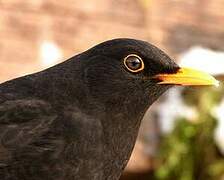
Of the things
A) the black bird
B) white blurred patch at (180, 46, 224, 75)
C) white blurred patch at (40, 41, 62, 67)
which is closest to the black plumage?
the black bird

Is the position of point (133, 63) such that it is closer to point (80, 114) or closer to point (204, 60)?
point (80, 114)

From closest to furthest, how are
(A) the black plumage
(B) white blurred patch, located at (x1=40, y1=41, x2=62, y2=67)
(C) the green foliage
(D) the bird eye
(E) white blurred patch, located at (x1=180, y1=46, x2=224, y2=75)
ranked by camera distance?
(A) the black plumage
(D) the bird eye
(C) the green foliage
(E) white blurred patch, located at (x1=180, y1=46, x2=224, y2=75)
(B) white blurred patch, located at (x1=40, y1=41, x2=62, y2=67)

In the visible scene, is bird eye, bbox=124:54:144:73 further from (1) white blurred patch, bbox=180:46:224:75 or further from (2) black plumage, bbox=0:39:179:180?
(1) white blurred patch, bbox=180:46:224:75

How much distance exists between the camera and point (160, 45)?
1088 centimetres

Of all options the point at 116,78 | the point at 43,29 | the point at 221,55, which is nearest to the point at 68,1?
the point at 43,29

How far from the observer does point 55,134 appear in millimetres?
5988

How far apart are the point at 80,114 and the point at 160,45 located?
4895mm

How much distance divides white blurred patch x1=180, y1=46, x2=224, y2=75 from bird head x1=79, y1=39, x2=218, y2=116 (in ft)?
11.8

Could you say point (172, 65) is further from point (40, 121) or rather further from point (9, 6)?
point (9, 6)

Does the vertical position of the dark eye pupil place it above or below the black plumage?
above

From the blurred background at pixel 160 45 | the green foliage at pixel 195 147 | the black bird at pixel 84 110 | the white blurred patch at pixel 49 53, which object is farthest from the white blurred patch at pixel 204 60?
the black bird at pixel 84 110

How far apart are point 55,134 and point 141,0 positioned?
549cm

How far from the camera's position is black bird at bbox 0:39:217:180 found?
5.90 m

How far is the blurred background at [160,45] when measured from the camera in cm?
990
